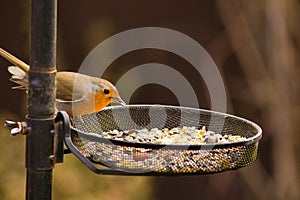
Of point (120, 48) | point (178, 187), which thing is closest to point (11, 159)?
point (120, 48)

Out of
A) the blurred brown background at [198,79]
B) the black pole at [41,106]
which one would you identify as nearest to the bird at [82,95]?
the black pole at [41,106]

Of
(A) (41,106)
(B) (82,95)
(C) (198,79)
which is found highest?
(A) (41,106)

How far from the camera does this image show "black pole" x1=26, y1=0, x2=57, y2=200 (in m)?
1.71

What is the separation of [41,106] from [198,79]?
10.7ft

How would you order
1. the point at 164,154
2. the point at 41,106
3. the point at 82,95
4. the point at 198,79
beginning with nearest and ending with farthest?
1. the point at 41,106
2. the point at 164,154
3. the point at 82,95
4. the point at 198,79

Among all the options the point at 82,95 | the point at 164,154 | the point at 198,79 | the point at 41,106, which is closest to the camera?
the point at 41,106

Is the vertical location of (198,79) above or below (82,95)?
below

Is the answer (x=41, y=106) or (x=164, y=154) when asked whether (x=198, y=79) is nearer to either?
(x=164, y=154)

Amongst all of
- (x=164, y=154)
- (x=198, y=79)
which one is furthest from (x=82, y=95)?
(x=198, y=79)

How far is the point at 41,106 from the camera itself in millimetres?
1753

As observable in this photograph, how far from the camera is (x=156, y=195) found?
16.8ft

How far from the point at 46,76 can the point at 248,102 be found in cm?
343

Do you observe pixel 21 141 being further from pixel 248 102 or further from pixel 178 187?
pixel 248 102

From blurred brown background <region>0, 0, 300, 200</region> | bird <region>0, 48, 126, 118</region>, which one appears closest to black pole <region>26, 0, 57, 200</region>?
bird <region>0, 48, 126, 118</region>
